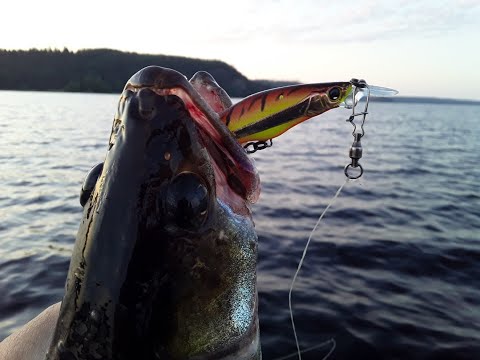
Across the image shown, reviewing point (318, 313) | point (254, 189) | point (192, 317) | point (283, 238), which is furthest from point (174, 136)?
point (283, 238)

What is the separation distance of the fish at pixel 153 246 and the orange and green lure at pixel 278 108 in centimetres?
35

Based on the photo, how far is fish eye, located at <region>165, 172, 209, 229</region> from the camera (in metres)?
1.66

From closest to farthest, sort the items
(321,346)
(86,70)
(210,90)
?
(210,90)
(321,346)
(86,70)

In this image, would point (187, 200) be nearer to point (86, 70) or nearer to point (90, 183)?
point (90, 183)

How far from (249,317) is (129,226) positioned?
0.64m

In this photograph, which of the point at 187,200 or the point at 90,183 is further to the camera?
the point at 90,183

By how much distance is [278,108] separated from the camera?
2.13 meters

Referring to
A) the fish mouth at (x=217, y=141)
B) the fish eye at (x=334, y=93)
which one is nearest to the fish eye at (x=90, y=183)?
the fish mouth at (x=217, y=141)

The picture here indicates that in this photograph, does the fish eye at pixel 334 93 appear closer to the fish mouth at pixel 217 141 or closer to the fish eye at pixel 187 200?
the fish mouth at pixel 217 141

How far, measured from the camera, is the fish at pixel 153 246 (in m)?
1.68

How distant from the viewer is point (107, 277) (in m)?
1.69

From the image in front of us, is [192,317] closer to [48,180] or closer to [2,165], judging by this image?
[48,180]

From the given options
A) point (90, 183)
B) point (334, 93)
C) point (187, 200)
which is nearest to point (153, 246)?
point (187, 200)

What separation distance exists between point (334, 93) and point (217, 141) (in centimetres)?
69
